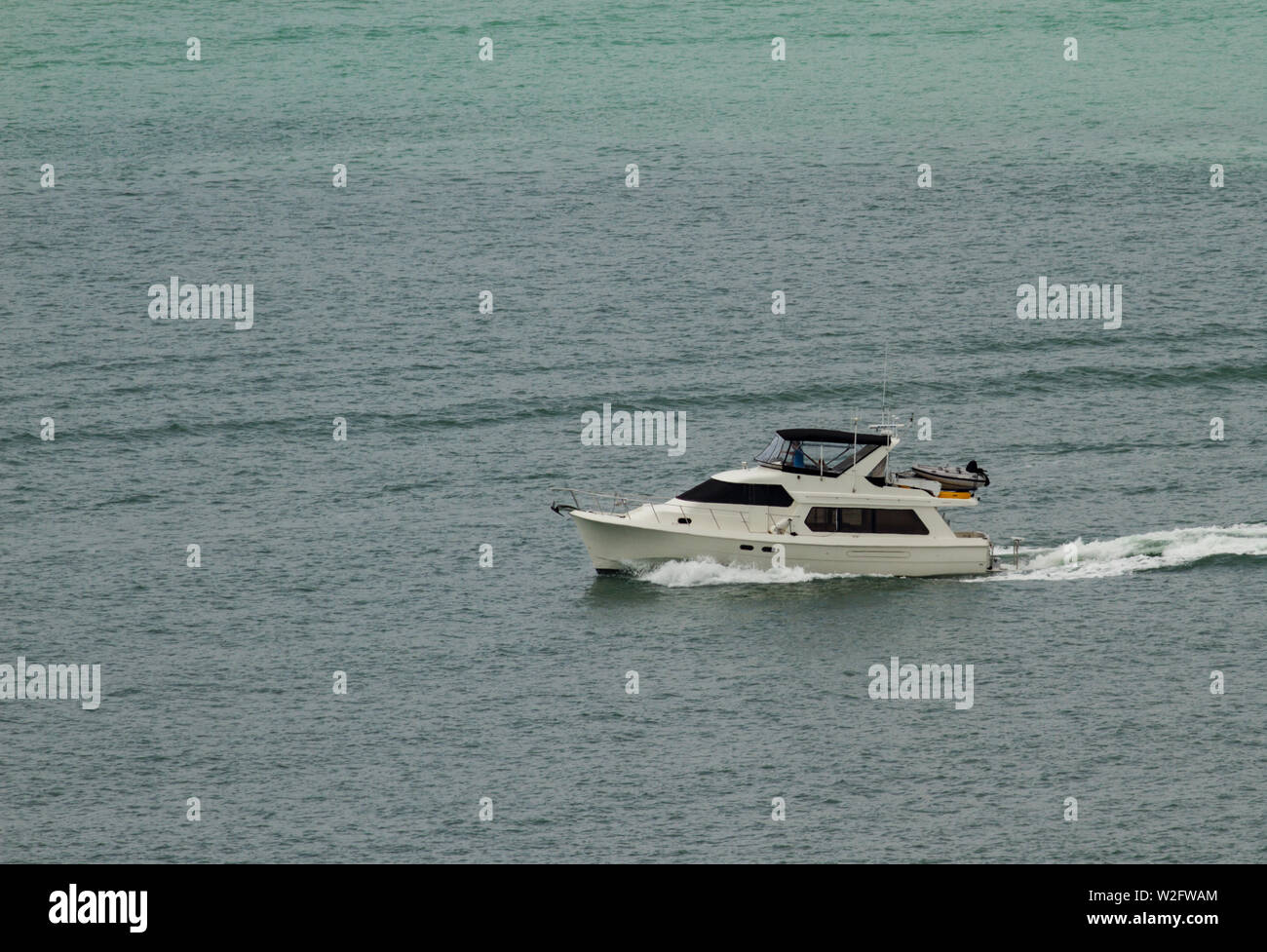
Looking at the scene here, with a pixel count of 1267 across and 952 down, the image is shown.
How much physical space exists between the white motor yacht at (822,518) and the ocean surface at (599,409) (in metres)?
1.63

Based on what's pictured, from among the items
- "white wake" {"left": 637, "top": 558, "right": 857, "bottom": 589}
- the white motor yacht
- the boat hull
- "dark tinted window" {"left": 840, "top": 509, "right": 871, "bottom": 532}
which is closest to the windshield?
the white motor yacht

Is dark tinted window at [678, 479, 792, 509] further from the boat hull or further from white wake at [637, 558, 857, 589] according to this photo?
white wake at [637, 558, 857, 589]

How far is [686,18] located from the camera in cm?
18662

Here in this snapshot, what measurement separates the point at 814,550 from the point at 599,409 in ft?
84.3

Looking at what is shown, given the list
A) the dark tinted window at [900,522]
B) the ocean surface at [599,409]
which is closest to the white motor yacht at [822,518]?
the dark tinted window at [900,522]

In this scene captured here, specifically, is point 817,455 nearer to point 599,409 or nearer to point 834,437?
point 834,437

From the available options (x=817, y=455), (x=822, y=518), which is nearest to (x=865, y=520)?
(x=822, y=518)

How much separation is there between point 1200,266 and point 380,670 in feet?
202

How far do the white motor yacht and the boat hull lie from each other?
35 millimetres

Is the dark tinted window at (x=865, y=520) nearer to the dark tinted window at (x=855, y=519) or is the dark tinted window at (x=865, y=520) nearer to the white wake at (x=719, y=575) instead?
the dark tinted window at (x=855, y=519)

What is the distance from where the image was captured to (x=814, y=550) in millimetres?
92062

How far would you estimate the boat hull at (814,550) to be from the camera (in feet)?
302

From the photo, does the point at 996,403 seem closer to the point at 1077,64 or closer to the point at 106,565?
the point at 106,565
